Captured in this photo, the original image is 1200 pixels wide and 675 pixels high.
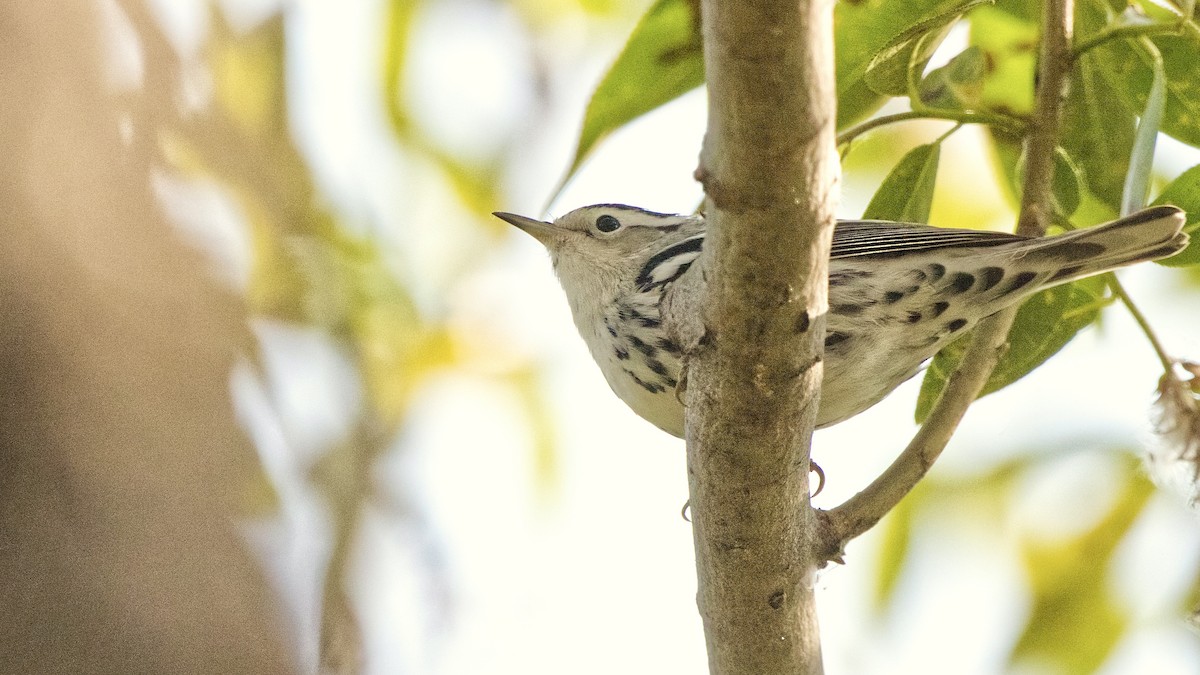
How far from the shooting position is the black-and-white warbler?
9.70 ft

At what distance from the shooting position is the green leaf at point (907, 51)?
2982 mm

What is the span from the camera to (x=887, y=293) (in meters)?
3.26

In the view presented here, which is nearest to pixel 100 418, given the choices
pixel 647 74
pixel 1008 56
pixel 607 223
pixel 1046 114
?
pixel 647 74

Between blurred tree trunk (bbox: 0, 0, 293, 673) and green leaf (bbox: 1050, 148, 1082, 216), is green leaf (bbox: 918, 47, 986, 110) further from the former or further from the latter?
blurred tree trunk (bbox: 0, 0, 293, 673)

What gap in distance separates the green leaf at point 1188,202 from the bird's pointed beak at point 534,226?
2.20 metres

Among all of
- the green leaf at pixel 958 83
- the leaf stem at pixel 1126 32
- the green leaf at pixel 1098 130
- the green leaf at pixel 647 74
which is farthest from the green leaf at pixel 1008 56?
the green leaf at pixel 647 74

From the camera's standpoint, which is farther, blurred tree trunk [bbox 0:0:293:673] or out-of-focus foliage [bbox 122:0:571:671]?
out-of-focus foliage [bbox 122:0:571:671]

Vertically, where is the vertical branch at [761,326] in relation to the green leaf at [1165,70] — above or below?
below

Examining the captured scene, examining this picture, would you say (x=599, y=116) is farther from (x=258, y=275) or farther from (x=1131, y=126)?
(x=1131, y=126)

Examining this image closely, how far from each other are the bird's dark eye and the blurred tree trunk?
6.62 feet

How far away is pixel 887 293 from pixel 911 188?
332 millimetres

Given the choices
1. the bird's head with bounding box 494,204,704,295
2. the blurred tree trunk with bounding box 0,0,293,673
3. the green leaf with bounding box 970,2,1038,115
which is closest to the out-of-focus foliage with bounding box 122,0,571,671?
the blurred tree trunk with bounding box 0,0,293,673

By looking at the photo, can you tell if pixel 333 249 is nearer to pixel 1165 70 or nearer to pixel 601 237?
pixel 601 237

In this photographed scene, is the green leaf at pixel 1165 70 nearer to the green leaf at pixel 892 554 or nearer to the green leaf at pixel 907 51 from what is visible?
the green leaf at pixel 907 51
